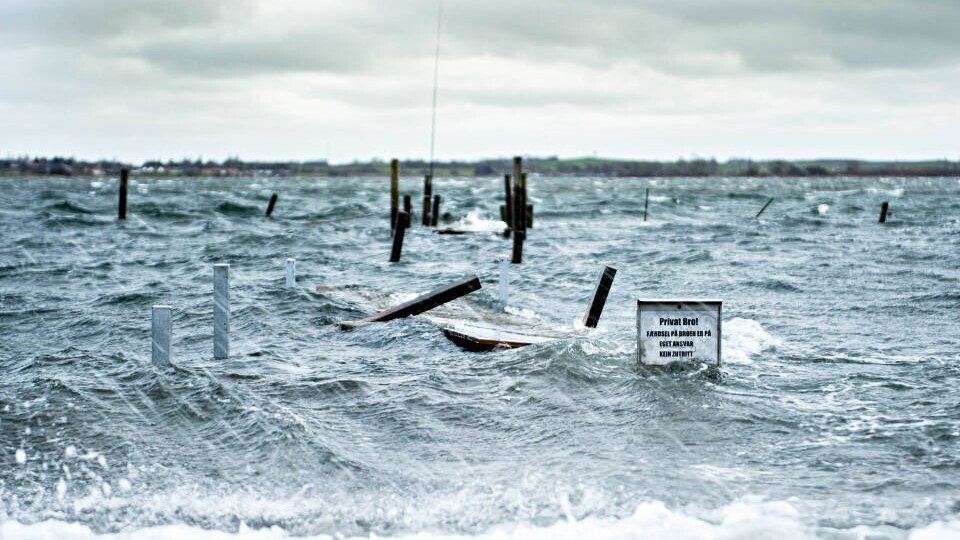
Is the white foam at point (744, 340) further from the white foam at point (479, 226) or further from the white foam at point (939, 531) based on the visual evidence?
the white foam at point (479, 226)

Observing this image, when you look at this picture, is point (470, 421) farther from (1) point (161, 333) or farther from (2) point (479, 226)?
(2) point (479, 226)

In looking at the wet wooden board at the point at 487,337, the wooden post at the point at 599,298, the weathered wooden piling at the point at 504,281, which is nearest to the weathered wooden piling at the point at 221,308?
the wet wooden board at the point at 487,337

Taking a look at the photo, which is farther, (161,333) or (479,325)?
(479,325)

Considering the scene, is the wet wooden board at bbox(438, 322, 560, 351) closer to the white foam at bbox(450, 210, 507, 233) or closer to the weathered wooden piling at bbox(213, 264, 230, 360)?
the weathered wooden piling at bbox(213, 264, 230, 360)

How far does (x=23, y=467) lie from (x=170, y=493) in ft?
4.72

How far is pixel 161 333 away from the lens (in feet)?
34.1

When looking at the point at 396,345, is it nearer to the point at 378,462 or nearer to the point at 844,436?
the point at 378,462

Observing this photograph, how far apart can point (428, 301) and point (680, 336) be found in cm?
446

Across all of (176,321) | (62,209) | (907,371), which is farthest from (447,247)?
(62,209)

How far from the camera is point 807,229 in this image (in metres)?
40.5

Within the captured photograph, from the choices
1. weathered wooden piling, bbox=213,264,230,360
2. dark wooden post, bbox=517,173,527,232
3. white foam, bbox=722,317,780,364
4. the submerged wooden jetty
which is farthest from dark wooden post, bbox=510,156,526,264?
weathered wooden piling, bbox=213,264,230,360

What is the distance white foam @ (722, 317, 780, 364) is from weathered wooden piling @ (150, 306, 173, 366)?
6.01 meters

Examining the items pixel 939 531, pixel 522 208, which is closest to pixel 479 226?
pixel 522 208

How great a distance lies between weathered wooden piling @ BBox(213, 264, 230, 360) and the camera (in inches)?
405
